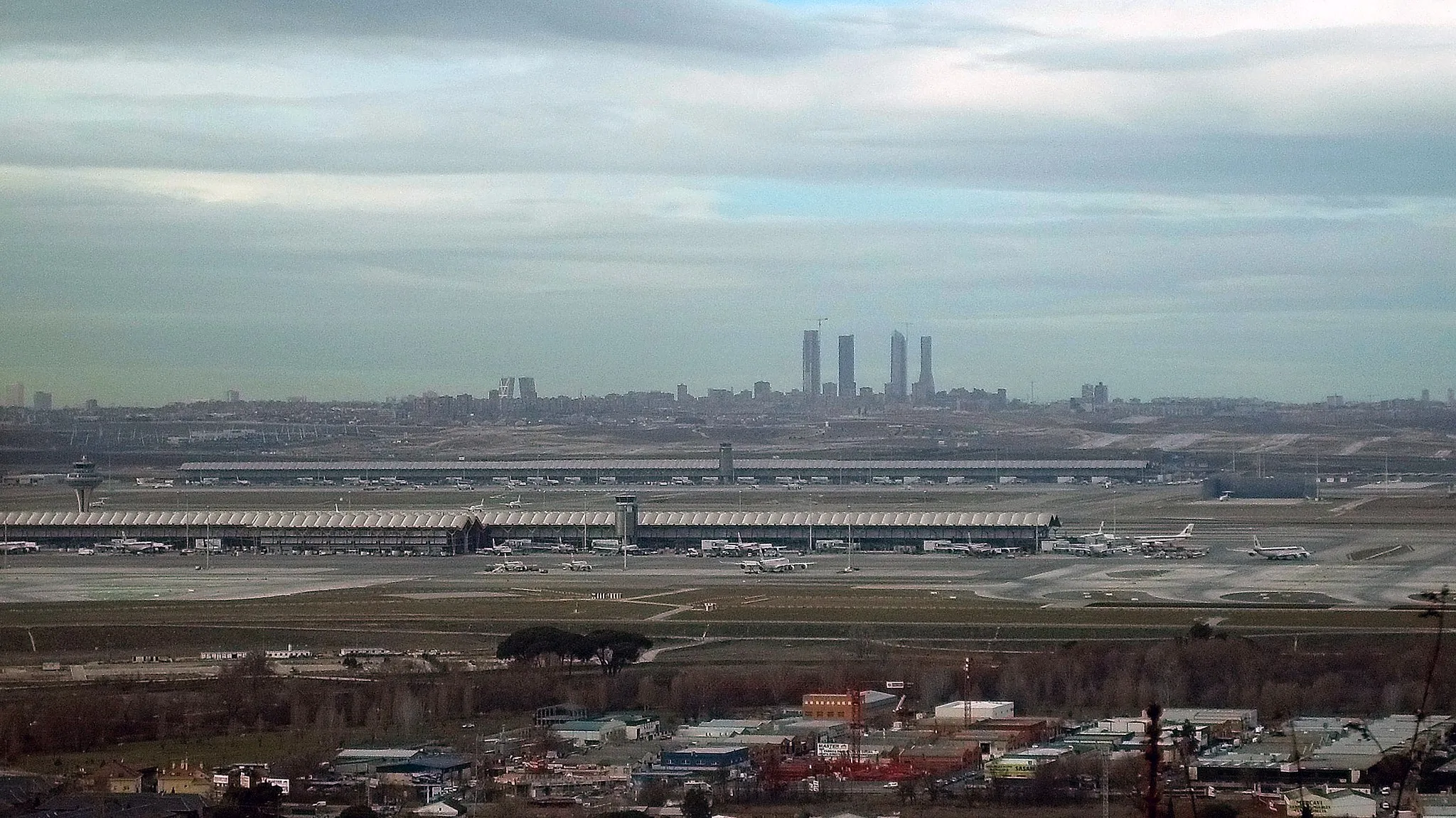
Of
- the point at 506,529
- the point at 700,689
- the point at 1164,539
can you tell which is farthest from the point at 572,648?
the point at 506,529

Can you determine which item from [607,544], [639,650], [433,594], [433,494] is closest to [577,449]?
[433,494]

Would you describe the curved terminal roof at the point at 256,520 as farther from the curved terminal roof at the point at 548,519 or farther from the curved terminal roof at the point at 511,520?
the curved terminal roof at the point at 548,519

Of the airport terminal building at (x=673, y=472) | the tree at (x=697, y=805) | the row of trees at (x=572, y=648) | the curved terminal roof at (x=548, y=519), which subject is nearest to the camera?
the tree at (x=697, y=805)

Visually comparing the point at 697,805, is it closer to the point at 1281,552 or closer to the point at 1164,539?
the point at 1281,552

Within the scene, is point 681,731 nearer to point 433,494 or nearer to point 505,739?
point 505,739

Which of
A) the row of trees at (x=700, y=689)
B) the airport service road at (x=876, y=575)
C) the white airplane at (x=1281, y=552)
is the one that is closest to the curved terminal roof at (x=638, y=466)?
the airport service road at (x=876, y=575)

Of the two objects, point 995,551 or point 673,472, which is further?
point 673,472

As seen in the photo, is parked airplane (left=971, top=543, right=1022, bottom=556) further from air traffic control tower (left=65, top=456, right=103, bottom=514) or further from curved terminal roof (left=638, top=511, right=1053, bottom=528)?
air traffic control tower (left=65, top=456, right=103, bottom=514)
